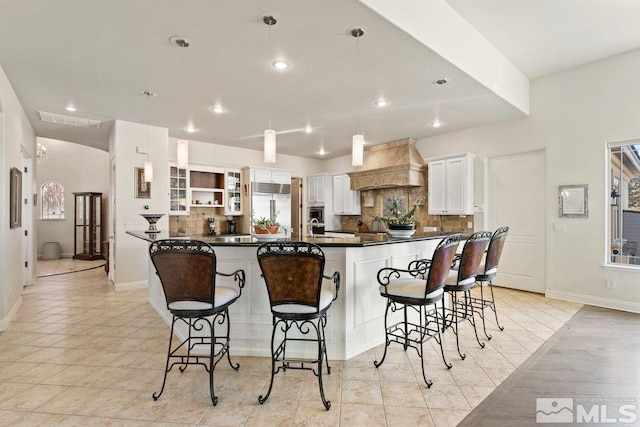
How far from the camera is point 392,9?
2.63 meters

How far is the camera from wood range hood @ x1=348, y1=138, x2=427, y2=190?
20.8 feet

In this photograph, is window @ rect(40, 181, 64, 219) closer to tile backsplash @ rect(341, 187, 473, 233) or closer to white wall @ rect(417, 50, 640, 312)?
tile backsplash @ rect(341, 187, 473, 233)

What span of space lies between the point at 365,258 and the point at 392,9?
2.10 m

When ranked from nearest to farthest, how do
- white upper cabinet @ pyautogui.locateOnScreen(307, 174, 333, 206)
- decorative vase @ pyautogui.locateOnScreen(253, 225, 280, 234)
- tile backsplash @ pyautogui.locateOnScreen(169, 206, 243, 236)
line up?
decorative vase @ pyautogui.locateOnScreen(253, 225, 280, 234), tile backsplash @ pyautogui.locateOnScreen(169, 206, 243, 236), white upper cabinet @ pyautogui.locateOnScreen(307, 174, 333, 206)

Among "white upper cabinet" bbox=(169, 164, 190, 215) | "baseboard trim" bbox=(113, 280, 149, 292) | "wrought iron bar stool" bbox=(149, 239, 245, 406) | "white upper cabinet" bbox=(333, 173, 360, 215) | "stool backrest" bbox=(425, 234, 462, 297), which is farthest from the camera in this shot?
"white upper cabinet" bbox=(333, 173, 360, 215)

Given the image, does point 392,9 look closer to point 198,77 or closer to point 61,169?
point 198,77

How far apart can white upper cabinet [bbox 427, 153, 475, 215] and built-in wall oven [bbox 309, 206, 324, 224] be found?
2.91 metres

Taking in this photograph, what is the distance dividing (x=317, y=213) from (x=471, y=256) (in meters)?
5.68

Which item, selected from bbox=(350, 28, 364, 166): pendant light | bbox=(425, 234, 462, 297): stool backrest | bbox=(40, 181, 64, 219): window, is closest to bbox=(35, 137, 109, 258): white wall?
bbox=(40, 181, 64, 219): window

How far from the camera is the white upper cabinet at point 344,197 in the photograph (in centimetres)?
786

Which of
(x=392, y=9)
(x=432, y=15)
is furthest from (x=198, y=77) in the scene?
(x=432, y=15)

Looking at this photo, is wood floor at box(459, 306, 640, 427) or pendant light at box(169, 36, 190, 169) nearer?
wood floor at box(459, 306, 640, 427)

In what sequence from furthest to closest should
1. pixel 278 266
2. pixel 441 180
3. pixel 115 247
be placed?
pixel 441 180 < pixel 115 247 < pixel 278 266

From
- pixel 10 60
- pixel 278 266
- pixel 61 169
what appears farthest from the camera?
pixel 61 169
